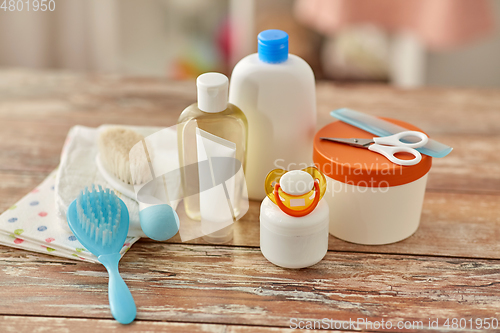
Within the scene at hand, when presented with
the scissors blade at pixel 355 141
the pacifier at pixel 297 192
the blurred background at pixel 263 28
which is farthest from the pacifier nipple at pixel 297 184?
the blurred background at pixel 263 28

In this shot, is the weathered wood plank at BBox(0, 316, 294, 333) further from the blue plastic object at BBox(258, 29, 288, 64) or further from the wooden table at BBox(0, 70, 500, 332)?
the blue plastic object at BBox(258, 29, 288, 64)

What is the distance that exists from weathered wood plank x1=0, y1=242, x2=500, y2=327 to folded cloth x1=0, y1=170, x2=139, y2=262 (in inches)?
0.4

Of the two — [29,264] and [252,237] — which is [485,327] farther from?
[29,264]

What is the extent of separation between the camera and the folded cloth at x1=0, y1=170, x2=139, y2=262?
542mm

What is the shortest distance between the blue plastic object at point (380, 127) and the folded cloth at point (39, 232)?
301mm

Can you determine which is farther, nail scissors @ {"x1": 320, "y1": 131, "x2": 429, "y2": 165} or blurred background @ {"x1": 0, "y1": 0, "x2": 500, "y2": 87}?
blurred background @ {"x1": 0, "y1": 0, "x2": 500, "y2": 87}

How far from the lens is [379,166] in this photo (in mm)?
521

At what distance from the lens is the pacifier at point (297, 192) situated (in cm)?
48

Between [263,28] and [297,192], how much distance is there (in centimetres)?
119

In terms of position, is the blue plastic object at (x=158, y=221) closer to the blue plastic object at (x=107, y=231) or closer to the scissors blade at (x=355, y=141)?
the blue plastic object at (x=107, y=231)

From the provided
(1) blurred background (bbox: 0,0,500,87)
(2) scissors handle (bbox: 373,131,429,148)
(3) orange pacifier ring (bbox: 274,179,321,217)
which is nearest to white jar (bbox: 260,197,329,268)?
(3) orange pacifier ring (bbox: 274,179,321,217)

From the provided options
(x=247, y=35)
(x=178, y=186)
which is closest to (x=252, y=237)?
(x=178, y=186)

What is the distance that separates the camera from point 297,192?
48 centimetres

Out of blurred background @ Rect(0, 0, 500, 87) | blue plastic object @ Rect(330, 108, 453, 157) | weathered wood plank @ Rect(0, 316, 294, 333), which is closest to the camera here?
weathered wood plank @ Rect(0, 316, 294, 333)
